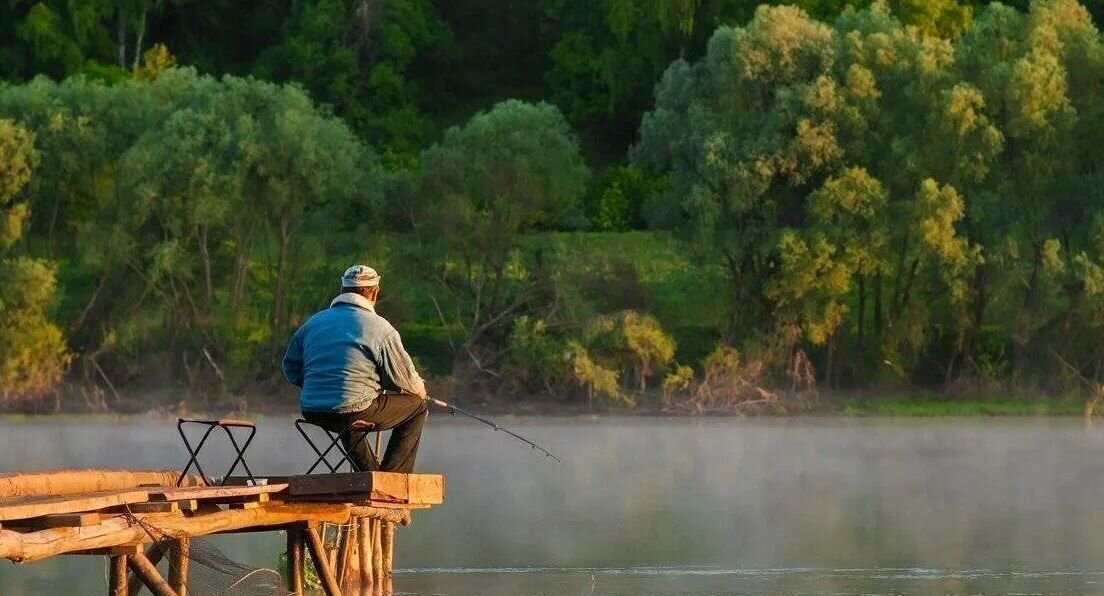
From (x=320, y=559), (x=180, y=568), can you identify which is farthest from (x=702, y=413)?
(x=180, y=568)

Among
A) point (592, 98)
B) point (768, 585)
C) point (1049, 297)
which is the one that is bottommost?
point (768, 585)

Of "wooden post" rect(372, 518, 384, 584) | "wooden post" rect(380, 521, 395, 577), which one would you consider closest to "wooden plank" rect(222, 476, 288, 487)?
"wooden post" rect(372, 518, 384, 584)

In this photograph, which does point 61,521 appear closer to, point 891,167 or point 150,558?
point 150,558

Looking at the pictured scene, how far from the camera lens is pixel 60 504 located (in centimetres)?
1224

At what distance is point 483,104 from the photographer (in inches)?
2970

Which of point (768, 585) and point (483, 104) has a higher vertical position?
point (483, 104)

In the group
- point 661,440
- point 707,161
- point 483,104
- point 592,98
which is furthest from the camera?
point 483,104

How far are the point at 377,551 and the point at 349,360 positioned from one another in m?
3.27

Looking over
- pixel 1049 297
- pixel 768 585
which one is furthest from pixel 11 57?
pixel 768 585

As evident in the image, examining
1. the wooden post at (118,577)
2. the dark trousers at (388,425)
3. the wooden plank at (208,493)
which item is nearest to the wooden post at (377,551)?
the dark trousers at (388,425)

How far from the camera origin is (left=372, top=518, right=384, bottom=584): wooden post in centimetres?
1753

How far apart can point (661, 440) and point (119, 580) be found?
31611 mm

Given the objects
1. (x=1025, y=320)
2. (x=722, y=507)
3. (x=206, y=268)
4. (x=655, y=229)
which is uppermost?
(x=655, y=229)

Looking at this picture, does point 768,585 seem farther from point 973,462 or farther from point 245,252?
point 245,252
